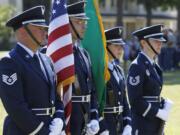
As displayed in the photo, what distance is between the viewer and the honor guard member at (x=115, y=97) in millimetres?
6266

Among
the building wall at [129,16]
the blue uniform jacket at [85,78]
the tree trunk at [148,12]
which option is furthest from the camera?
the building wall at [129,16]

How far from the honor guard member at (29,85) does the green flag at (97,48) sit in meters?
0.84

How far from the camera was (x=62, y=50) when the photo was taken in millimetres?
5699

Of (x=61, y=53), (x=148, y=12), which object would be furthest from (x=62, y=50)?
(x=148, y=12)

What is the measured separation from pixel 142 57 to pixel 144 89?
0.37m

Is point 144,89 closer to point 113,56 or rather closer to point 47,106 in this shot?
point 113,56

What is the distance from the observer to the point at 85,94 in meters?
5.77

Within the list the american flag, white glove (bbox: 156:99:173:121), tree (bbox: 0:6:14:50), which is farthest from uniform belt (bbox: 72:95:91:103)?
tree (bbox: 0:6:14:50)

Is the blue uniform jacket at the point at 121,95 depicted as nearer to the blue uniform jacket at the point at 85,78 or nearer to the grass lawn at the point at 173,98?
the blue uniform jacket at the point at 85,78

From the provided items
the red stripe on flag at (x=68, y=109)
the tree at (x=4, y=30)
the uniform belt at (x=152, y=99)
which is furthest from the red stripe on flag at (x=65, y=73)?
the tree at (x=4, y=30)

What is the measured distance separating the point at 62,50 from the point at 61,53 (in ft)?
0.10

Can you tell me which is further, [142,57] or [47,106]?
[142,57]

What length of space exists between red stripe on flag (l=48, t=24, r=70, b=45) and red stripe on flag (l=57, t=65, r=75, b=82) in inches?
12.8

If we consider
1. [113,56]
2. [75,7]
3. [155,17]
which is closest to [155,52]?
[113,56]
